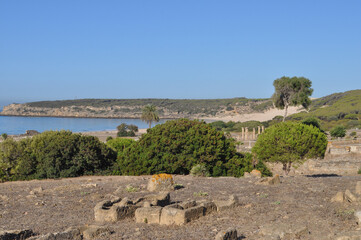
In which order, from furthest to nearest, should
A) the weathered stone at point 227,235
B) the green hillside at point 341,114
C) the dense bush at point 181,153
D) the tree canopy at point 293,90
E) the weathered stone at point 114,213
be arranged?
1. the green hillside at point 341,114
2. the tree canopy at point 293,90
3. the dense bush at point 181,153
4. the weathered stone at point 114,213
5. the weathered stone at point 227,235

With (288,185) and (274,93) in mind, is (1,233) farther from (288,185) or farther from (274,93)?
(274,93)

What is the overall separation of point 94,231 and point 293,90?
55.6 m

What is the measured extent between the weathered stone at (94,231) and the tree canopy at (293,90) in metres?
53.4

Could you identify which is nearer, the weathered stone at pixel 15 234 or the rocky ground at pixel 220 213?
the weathered stone at pixel 15 234

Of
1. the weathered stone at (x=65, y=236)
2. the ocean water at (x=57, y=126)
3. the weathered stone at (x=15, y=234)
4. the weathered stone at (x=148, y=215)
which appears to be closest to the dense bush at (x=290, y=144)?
the weathered stone at (x=148, y=215)

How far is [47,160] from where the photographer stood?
20234 millimetres

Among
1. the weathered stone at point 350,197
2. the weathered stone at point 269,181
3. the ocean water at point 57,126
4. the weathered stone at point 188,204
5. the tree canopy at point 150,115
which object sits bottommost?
the ocean water at point 57,126

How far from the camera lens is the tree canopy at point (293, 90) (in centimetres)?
5903

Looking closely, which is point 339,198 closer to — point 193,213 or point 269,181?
point 269,181

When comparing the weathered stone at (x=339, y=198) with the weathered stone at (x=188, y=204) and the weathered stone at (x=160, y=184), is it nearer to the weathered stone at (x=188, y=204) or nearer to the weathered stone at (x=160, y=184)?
the weathered stone at (x=188, y=204)

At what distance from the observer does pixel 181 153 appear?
21.0 meters

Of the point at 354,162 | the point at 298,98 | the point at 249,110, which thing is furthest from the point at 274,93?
the point at 249,110

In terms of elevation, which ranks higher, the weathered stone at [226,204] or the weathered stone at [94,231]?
the weathered stone at [94,231]

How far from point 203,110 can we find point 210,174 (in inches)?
6159
